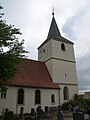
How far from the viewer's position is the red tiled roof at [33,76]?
901 inches

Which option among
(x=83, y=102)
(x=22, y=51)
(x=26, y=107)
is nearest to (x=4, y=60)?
(x=22, y=51)

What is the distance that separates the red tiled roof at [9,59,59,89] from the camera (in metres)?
22.9

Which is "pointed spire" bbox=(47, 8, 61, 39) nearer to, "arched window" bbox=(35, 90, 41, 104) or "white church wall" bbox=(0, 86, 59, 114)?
"white church wall" bbox=(0, 86, 59, 114)

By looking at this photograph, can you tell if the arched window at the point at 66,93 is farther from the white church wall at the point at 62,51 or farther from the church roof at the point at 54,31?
the church roof at the point at 54,31

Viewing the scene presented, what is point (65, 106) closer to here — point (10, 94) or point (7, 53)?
point (10, 94)

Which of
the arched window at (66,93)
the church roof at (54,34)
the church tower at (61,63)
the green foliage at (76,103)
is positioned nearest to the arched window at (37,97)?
the church tower at (61,63)

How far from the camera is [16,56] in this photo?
15.5m

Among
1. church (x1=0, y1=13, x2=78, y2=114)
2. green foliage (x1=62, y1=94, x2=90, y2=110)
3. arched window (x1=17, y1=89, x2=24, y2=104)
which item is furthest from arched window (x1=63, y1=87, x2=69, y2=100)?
arched window (x1=17, y1=89, x2=24, y2=104)

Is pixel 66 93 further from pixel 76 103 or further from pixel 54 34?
pixel 54 34

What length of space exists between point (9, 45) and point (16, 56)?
1244 millimetres

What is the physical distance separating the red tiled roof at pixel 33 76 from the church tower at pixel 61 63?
1036 mm

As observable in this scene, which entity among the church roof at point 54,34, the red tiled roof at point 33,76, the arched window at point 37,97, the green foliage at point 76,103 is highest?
the church roof at point 54,34

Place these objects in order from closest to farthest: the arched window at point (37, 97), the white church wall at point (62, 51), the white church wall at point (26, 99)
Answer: the white church wall at point (26, 99) < the arched window at point (37, 97) < the white church wall at point (62, 51)

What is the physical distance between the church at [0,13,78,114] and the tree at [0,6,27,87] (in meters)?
4.53
